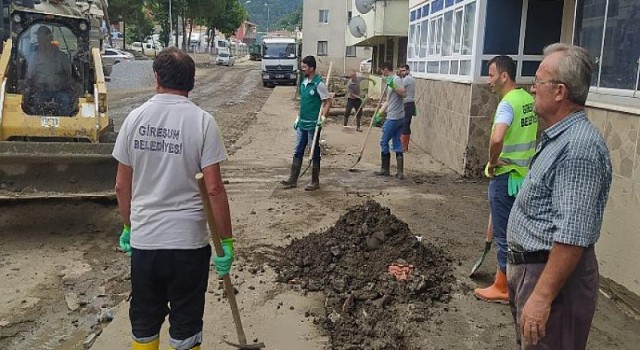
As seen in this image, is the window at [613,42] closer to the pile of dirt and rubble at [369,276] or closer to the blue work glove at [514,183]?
the blue work glove at [514,183]

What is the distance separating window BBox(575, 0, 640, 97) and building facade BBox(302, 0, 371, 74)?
136 feet

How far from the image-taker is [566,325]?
2285 millimetres

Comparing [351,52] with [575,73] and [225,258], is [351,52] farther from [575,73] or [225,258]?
[575,73]

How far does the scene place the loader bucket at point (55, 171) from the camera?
6008mm

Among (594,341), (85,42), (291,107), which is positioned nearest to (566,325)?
(594,341)

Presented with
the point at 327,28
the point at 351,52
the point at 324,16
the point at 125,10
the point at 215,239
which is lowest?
the point at 215,239

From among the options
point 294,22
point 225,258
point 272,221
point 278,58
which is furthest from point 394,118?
point 294,22

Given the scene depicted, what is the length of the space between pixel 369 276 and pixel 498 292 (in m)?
1.03

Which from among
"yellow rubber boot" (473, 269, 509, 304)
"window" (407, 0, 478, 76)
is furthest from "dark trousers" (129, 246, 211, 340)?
"window" (407, 0, 478, 76)

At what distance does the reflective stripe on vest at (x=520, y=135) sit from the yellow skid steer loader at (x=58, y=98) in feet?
Result: 13.7

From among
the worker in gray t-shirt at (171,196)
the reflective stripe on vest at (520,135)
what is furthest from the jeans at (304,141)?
the worker in gray t-shirt at (171,196)

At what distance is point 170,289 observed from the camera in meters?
3.00

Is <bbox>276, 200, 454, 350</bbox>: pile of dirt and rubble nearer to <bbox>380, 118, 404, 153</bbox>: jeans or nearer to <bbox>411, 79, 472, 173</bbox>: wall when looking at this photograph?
<bbox>380, 118, 404, 153</bbox>: jeans

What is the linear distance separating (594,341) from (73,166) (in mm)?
5226
